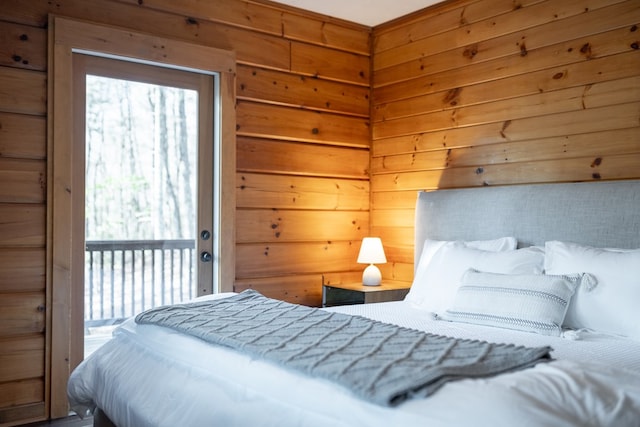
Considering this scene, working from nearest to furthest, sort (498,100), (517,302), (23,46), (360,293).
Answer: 1. (517,302)
2. (23,46)
3. (498,100)
4. (360,293)

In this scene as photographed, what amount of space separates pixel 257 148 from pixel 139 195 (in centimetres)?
84

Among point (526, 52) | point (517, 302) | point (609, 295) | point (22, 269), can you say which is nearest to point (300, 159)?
point (526, 52)

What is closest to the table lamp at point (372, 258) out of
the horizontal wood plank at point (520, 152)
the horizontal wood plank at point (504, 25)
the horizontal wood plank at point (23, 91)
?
the horizontal wood plank at point (520, 152)

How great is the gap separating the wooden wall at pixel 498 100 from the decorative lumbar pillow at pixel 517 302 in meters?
0.85

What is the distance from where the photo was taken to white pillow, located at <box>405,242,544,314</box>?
3.01 metres

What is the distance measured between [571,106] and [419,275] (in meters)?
1.25

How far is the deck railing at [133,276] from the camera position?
3469mm

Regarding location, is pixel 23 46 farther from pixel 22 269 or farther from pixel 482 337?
pixel 482 337

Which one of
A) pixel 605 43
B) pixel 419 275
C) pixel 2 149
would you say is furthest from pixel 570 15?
pixel 2 149

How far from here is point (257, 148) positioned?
13.3 feet

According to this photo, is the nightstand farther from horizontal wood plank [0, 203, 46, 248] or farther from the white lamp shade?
horizontal wood plank [0, 203, 46, 248]

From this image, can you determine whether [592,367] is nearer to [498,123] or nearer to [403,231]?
[498,123]

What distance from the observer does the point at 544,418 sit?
4.47 ft

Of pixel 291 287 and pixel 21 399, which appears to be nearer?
pixel 21 399
